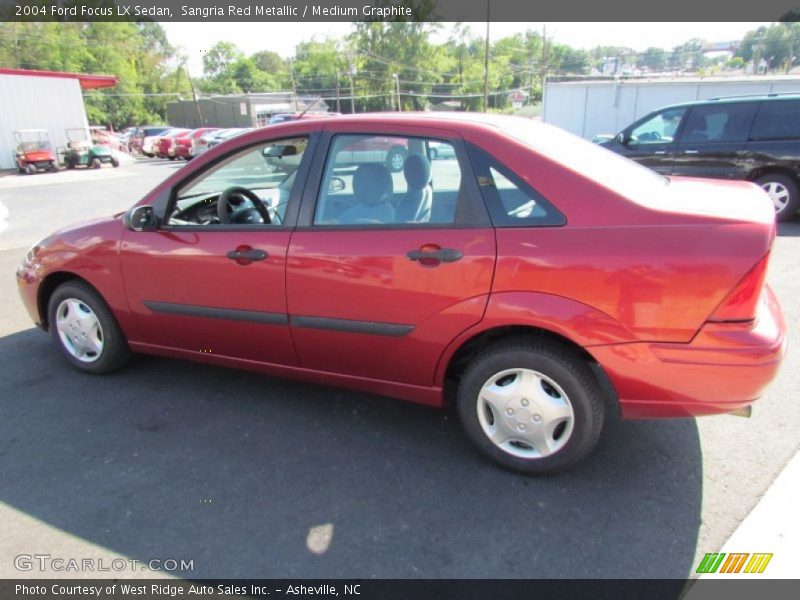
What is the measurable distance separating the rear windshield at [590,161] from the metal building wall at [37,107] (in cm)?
2688

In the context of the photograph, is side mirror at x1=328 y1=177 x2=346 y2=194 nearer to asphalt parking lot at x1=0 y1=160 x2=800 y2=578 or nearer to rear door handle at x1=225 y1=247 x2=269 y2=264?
rear door handle at x1=225 y1=247 x2=269 y2=264

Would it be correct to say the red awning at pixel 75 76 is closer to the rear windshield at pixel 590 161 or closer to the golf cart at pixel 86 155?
the golf cart at pixel 86 155

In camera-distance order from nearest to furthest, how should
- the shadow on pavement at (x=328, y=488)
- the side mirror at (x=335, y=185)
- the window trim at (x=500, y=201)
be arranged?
the shadow on pavement at (x=328, y=488), the window trim at (x=500, y=201), the side mirror at (x=335, y=185)

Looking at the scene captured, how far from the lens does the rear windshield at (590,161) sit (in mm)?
2486

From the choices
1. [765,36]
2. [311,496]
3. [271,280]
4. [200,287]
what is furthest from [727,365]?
[765,36]

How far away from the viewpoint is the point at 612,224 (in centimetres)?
232

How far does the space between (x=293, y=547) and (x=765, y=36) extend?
108 meters

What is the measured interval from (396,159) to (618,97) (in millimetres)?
22506

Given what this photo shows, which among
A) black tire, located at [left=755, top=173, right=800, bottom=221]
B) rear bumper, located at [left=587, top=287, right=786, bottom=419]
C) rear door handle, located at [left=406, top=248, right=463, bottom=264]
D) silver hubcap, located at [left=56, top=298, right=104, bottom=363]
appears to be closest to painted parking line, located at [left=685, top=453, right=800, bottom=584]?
rear bumper, located at [left=587, top=287, right=786, bottom=419]

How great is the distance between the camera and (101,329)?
3656mm

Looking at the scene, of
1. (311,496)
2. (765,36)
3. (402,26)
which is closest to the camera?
(311,496)

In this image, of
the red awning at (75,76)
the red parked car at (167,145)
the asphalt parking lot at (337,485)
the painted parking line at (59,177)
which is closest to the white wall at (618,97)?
the painted parking line at (59,177)

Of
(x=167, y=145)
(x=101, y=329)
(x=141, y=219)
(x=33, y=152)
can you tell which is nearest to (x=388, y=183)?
(x=141, y=219)

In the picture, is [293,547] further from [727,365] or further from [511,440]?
[727,365]
